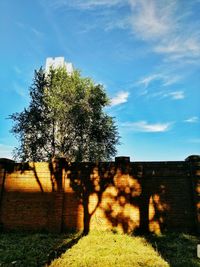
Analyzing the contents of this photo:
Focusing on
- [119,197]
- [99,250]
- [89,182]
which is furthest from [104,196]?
[99,250]

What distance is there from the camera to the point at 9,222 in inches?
469

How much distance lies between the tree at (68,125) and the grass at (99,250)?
11.3 metres

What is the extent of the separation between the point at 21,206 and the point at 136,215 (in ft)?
18.1

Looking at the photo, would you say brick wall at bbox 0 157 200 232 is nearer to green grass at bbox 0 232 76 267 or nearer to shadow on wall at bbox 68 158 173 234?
shadow on wall at bbox 68 158 173 234

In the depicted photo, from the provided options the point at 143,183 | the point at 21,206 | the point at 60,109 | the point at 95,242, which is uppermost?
the point at 60,109

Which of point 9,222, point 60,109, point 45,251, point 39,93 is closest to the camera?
point 45,251

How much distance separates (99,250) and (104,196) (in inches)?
152

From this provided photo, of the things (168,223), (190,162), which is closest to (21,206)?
(168,223)

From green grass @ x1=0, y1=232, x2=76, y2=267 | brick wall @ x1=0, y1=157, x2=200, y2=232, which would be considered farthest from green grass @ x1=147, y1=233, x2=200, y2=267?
green grass @ x1=0, y1=232, x2=76, y2=267

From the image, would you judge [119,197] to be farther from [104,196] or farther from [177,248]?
[177,248]

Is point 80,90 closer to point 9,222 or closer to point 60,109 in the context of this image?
point 60,109

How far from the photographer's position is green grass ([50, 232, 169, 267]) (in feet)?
21.8

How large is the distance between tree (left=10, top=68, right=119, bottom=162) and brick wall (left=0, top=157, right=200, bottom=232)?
8.92 m

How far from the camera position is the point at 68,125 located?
21.8 meters
